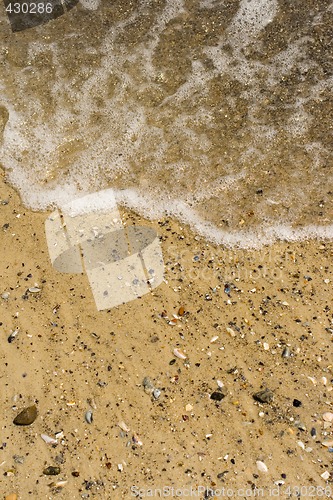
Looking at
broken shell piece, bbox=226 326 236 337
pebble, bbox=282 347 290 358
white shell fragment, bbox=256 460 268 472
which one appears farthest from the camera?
broken shell piece, bbox=226 326 236 337

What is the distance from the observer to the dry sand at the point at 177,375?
3521 millimetres

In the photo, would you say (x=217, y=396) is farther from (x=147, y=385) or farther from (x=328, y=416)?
(x=328, y=416)

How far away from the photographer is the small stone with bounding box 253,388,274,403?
12.2ft

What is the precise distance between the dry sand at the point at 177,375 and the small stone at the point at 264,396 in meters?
0.04

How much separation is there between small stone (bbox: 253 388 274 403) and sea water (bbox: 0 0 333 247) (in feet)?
4.27

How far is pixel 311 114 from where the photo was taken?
524 centimetres

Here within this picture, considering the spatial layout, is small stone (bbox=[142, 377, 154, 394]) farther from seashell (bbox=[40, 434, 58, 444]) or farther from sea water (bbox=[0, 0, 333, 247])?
sea water (bbox=[0, 0, 333, 247])

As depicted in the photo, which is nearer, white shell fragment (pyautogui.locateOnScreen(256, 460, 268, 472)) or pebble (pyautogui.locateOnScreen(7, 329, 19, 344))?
white shell fragment (pyautogui.locateOnScreen(256, 460, 268, 472))

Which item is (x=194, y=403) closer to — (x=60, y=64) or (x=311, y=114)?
(x=311, y=114)

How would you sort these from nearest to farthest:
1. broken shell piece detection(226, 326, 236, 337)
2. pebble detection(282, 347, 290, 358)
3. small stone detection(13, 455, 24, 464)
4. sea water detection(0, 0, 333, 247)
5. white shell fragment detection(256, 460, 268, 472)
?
white shell fragment detection(256, 460, 268, 472) < small stone detection(13, 455, 24, 464) < pebble detection(282, 347, 290, 358) < broken shell piece detection(226, 326, 236, 337) < sea water detection(0, 0, 333, 247)

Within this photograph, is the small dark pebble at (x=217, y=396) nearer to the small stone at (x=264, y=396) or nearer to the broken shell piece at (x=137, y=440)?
the small stone at (x=264, y=396)

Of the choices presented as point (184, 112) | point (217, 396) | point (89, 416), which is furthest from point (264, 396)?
point (184, 112)

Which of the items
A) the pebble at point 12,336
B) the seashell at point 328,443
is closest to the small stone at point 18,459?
the pebble at point 12,336

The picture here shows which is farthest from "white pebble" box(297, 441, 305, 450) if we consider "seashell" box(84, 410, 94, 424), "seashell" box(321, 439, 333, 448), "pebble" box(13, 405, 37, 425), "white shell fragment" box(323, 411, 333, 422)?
"pebble" box(13, 405, 37, 425)
